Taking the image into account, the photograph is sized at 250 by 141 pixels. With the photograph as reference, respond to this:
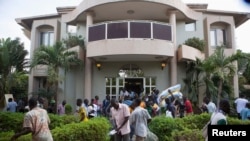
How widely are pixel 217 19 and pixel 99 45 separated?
8170 mm

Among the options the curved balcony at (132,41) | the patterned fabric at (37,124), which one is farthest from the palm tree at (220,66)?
the patterned fabric at (37,124)

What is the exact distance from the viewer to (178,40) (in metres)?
19.3

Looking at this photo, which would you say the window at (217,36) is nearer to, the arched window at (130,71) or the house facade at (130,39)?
the house facade at (130,39)

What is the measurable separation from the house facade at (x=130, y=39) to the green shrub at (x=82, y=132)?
809 cm

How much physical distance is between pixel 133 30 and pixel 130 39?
1.82 feet

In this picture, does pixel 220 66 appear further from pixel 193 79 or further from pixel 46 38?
pixel 46 38

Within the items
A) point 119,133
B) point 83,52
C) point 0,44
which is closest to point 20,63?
point 0,44

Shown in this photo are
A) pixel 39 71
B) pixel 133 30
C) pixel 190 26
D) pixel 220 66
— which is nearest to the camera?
pixel 133 30

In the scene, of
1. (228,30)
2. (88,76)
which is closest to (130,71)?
(88,76)

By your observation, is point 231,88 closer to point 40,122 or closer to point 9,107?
point 9,107

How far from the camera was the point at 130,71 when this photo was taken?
18.6m

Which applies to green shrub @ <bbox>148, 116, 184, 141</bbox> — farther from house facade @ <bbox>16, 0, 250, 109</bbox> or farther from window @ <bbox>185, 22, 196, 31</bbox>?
window @ <bbox>185, 22, 196, 31</bbox>

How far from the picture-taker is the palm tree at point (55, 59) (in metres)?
17.1

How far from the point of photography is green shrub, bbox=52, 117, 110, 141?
21.0 ft
